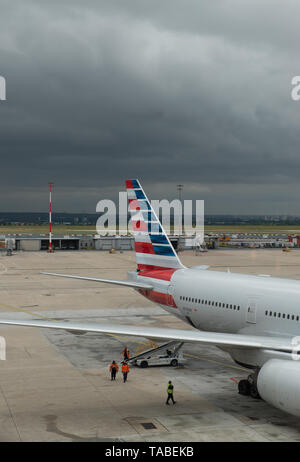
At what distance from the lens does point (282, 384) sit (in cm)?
1916

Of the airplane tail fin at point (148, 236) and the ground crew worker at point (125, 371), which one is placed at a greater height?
the airplane tail fin at point (148, 236)

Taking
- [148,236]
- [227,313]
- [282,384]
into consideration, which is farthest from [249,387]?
[148,236]

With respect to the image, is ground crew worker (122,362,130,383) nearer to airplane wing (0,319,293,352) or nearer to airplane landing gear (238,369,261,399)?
airplane wing (0,319,293,352)

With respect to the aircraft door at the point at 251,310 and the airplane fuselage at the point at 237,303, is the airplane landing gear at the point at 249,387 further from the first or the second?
the aircraft door at the point at 251,310

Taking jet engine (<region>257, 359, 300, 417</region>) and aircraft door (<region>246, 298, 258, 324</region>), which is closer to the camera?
jet engine (<region>257, 359, 300, 417</region>)

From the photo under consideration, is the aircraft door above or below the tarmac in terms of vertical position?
above

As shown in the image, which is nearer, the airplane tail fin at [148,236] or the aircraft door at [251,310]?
the aircraft door at [251,310]

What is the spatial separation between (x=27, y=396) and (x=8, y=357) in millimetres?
7212

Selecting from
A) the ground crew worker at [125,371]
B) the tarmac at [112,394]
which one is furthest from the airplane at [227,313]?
the ground crew worker at [125,371]

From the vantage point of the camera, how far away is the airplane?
2002 centimetres

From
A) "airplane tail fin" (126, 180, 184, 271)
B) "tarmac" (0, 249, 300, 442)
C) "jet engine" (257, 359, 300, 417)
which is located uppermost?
"airplane tail fin" (126, 180, 184, 271)

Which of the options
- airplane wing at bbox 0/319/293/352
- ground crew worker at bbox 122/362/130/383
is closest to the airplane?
airplane wing at bbox 0/319/293/352

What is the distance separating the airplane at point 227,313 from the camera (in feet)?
65.7

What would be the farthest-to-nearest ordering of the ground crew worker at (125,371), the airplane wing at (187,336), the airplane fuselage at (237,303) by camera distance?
1. the ground crew worker at (125,371)
2. the airplane fuselage at (237,303)
3. the airplane wing at (187,336)
